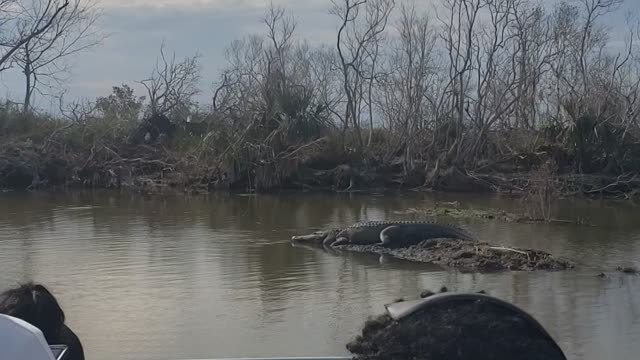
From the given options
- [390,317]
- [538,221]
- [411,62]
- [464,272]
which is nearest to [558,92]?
[411,62]

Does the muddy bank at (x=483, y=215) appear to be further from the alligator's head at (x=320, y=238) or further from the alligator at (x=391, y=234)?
the alligator's head at (x=320, y=238)

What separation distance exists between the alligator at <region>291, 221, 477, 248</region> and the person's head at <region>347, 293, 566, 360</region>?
8971 millimetres

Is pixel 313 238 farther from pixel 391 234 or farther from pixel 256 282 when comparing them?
pixel 256 282

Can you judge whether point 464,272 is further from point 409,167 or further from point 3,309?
point 409,167

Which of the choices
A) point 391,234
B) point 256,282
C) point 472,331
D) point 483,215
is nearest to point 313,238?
point 391,234

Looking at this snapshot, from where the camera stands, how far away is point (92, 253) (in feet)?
45.3

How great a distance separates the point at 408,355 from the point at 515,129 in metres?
28.9

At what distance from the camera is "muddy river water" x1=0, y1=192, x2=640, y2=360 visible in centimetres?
819

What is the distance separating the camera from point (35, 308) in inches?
185

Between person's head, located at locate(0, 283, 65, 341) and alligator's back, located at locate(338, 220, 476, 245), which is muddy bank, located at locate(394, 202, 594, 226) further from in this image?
person's head, located at locate(0, 283, 65, 341)

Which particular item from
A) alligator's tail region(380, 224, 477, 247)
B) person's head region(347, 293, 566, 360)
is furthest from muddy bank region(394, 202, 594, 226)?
person's head region(347, 293, 566, 360)

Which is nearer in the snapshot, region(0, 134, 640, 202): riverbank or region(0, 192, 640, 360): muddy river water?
region(0, 192, 640, 360): muddy river water

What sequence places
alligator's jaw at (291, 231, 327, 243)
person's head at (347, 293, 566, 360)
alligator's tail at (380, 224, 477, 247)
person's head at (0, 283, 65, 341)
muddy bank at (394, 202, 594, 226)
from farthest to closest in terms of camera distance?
muddy bank at (394, 202, 594, 226) < alligator's jaw at (291, 231, 327, 243) < alligator's tail at (380, 224, 477, 247) < person's head at (347, 293, 566, 360) < person's head at (0, 283, 65, 341)

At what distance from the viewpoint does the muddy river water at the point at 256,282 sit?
26.9 ft
